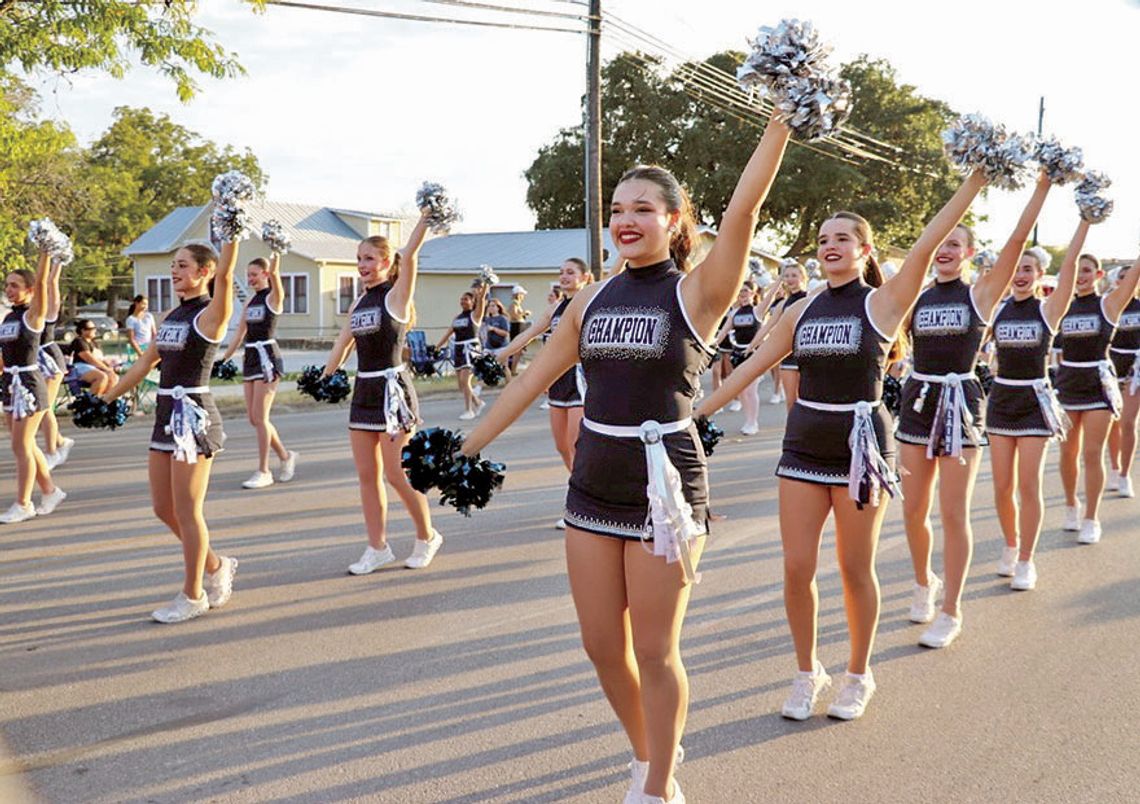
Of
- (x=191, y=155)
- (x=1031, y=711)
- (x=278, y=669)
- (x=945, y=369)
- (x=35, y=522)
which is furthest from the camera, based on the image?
(x=191, y=155)

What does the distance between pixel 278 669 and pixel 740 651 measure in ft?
7.28

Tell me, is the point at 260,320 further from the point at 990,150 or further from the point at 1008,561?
the point at 990,150

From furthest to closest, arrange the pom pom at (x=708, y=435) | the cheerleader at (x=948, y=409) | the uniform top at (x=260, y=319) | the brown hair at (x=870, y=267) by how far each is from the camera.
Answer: the uniform top at (x=260, y=319)
the cheerleader at (x=948, y=409)
the brown hair at (x=870, y=267)
the pom pom at (x=708, y=435)

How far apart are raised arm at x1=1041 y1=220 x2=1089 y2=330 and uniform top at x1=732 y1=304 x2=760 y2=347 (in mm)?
9680

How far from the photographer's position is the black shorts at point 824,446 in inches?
167

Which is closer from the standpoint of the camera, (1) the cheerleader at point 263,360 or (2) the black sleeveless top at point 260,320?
(1) the cheerleader at point 263,360

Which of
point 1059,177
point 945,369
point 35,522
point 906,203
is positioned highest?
point 906,203

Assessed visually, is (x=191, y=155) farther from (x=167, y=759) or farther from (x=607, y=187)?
(x=167, y=759)

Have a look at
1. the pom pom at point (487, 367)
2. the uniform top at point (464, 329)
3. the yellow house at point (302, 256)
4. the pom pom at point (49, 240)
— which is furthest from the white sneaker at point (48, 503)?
the yellow house at point (302, 256)

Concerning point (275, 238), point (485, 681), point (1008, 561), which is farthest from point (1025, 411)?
point (275, 238)

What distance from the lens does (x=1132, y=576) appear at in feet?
21.6

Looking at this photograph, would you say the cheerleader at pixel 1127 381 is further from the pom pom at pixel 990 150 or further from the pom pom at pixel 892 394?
the pom pom at pixel 990 150

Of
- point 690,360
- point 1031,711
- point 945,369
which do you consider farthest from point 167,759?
point 945,369

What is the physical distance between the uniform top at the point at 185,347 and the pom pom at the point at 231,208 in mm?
460
